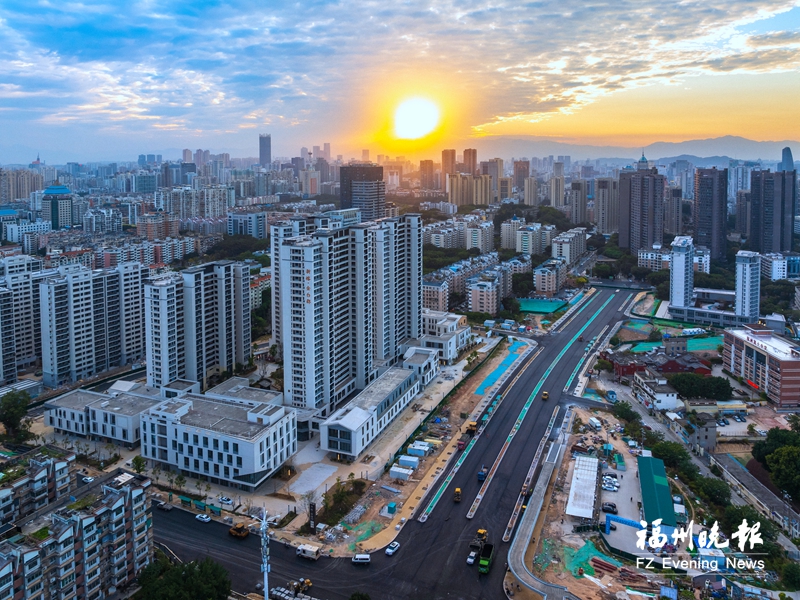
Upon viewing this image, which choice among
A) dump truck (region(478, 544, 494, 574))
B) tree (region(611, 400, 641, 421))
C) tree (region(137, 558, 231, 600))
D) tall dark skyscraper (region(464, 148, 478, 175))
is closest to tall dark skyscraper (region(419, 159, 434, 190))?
tall dark skyscraper (region(464, 148, 478, 175))

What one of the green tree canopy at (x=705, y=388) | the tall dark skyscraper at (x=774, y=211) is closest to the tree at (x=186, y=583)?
the green tree canopy at (x=705, y=388)

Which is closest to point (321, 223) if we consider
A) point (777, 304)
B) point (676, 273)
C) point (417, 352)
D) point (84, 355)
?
point (417, 352)

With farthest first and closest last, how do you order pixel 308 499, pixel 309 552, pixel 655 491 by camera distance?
pixel 308 499, pixel 655 491, pixel 309 552

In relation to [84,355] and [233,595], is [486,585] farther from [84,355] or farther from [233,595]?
[84,355]

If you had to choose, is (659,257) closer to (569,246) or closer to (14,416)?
(569,246)

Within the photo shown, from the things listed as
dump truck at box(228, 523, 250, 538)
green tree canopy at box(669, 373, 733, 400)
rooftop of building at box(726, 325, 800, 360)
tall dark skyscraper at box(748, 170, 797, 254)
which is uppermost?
tall dark skyscraper at box(748, 170, 797, 254)

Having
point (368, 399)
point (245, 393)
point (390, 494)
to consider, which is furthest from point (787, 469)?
point (245, 393)

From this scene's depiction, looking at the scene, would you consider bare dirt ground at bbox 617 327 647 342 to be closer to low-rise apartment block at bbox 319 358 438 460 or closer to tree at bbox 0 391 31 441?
low-rise apartment block at bbox 319 358 438 460
